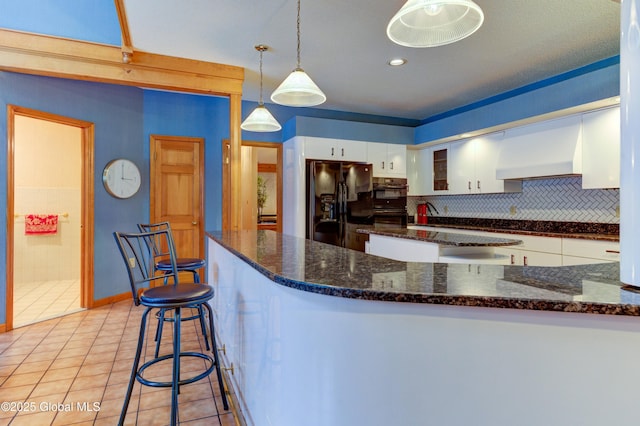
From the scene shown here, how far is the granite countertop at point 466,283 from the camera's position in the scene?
851 mm

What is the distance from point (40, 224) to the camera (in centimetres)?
517

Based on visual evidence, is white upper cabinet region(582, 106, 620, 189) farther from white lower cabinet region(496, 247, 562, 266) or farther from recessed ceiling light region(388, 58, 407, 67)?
recessed ceiling light region(388, 58, 407, 67)

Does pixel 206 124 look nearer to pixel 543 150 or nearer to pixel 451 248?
pixel 451 248

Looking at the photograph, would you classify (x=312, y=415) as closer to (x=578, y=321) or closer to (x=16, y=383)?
(x=578, y=321)

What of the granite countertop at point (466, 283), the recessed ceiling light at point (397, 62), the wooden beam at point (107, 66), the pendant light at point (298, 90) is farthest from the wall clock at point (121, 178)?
the granite countertop at point (466, 283)

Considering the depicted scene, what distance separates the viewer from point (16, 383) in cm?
228

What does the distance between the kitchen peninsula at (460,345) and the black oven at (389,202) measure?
3.65 metres

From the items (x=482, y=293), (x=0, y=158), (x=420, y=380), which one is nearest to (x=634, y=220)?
(x=482, y=293)

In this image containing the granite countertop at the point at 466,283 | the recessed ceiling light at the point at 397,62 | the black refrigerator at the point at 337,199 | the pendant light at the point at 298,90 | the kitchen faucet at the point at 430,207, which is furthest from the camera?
the kitchen faucet at the point at 430,207

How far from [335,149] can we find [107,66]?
8.72 feet

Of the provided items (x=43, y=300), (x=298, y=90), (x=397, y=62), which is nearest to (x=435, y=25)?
(x=298, y=90)

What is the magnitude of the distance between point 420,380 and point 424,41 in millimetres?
1422

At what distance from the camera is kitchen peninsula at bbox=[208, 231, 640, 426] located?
33.9 inches

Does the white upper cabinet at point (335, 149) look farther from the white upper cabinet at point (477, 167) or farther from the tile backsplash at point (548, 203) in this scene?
the tile backsplash at point (548, 203)
